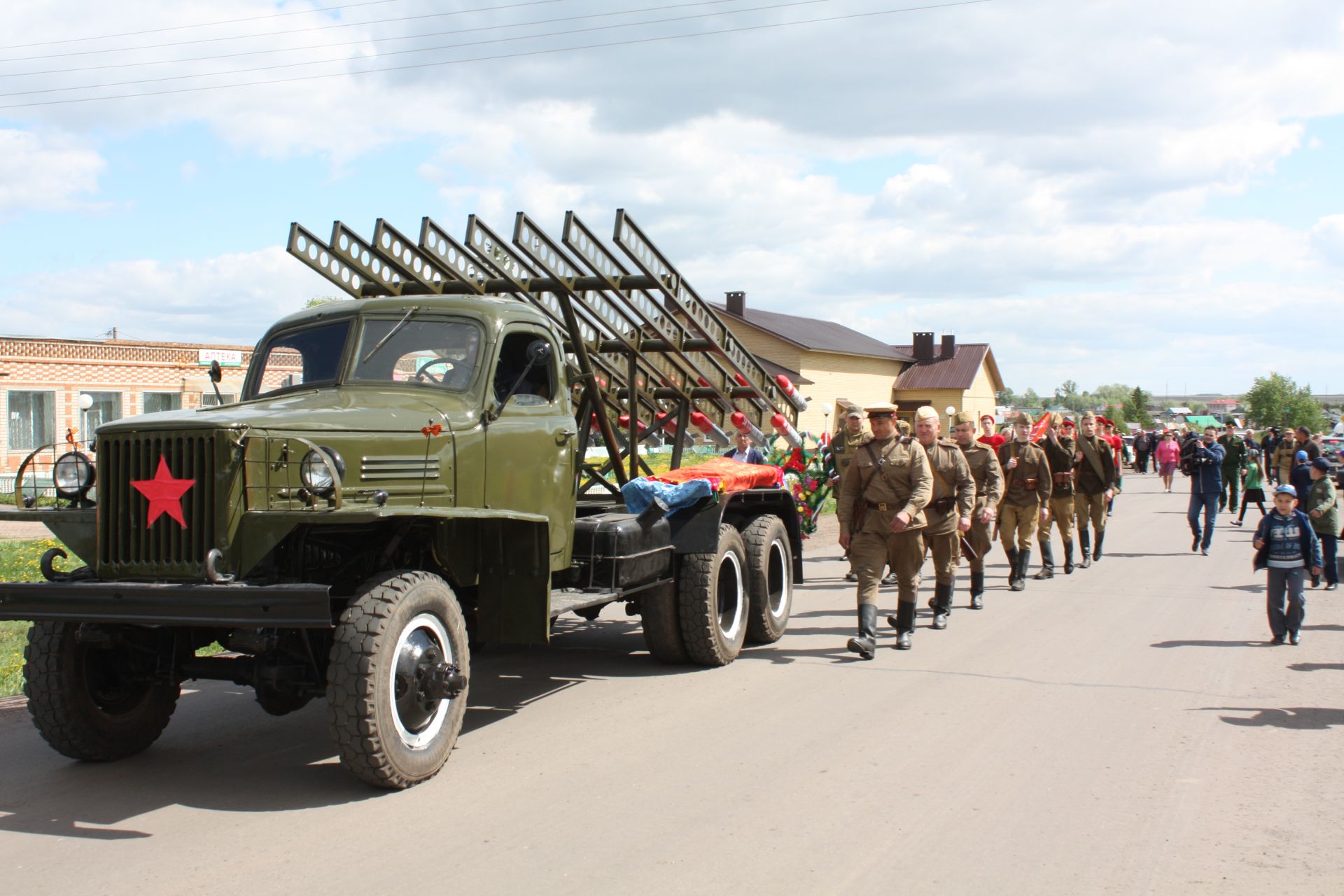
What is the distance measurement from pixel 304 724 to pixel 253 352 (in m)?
2.27

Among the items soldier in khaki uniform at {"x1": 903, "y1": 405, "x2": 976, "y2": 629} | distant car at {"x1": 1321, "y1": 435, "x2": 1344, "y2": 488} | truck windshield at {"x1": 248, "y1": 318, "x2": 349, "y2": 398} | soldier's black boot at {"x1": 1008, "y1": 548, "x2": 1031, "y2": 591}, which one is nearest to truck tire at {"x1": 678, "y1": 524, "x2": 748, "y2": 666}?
soldier in khaki uniform at {"x1": 903, "y1": 405, "x2": 976, "y2": 629}

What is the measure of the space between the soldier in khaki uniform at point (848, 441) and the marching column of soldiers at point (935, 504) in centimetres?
3

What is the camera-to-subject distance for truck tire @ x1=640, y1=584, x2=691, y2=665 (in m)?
7.91

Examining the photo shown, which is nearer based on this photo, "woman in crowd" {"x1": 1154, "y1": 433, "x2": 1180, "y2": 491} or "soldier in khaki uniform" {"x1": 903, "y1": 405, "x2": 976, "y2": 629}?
"soldier in khaki uniform" {"x1": 903, "y1": 405, "x2": 976, "y2": 629}

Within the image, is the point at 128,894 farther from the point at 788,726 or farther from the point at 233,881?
the point at 788,726

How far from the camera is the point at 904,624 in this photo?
8758 millimetres

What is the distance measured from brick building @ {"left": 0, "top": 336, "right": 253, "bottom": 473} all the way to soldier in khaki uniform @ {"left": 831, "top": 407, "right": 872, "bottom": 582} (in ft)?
83.4

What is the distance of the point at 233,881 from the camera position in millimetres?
4195

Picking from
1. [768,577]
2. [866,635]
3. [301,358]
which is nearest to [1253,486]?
[768,577]

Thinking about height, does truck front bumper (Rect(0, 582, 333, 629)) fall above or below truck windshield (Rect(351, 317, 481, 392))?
below

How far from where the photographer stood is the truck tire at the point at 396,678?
5.02 meters

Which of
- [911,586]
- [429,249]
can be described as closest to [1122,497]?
[911,586]

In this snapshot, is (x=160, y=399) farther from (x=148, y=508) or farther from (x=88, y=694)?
(x=148, y=508)

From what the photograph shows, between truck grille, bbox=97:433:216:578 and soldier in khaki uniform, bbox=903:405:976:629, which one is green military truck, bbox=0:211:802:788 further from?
soldier in khaki uniform, bbox=903:405:976:629
